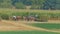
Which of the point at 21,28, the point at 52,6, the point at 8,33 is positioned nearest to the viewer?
the point at 8,33

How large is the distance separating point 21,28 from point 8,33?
3.44 metres

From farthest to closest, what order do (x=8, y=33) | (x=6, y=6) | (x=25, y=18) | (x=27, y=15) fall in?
1. (x=6, y=6)
2. (x=27, y=15)
3. (x=25, y=18)
4. (x=8, y=33)

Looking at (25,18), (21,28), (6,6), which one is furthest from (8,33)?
(6,6)

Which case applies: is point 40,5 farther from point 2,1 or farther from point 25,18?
point 25,18

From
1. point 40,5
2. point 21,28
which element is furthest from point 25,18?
point 40,5

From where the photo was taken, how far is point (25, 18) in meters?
30.3

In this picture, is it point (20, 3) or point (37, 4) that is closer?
point (37, 4)

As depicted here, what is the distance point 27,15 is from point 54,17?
12.4 ft

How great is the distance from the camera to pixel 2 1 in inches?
1780

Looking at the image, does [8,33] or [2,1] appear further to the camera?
[2,1]

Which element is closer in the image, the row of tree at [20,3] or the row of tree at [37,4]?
the row of tree at [20,3]

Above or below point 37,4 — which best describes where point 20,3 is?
above

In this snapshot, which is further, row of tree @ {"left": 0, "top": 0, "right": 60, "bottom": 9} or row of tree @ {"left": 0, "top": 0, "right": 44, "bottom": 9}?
row of tree @ {"left": 0, "top": 0, "right": 60, "bottom": 9}

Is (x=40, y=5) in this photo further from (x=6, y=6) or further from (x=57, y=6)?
(x=6, y=6)
